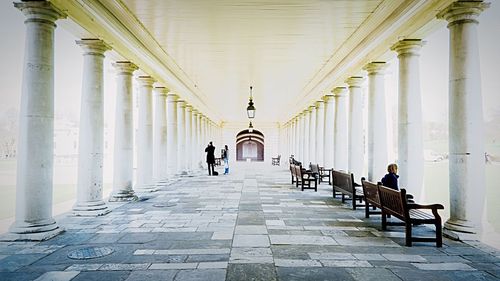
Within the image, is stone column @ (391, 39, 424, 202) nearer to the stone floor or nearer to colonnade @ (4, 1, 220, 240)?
the stone floor

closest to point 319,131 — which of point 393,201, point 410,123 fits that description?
point 410,123

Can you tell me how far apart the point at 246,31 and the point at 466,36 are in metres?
5.55

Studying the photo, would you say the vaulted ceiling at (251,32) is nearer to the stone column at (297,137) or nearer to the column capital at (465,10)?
the column capital at (465,10)

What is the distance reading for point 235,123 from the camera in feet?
151

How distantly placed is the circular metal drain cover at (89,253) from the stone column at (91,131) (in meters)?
3.33

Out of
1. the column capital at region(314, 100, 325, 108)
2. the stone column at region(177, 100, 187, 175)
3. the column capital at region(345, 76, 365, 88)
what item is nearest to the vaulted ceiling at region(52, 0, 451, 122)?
the column capital at region(345, 76, 365, 88)

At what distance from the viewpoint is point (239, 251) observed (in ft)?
18.5

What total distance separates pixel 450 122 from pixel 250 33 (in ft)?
19.3

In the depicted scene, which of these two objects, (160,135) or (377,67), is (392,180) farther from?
(160,135)

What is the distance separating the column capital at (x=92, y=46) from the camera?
9164mm

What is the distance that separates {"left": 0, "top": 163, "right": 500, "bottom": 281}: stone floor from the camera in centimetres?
471

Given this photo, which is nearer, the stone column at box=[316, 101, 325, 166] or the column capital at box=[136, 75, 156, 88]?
the column capital at box=[136, 75, 156, 88]

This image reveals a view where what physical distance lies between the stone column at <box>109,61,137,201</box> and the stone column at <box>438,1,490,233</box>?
9.22 m

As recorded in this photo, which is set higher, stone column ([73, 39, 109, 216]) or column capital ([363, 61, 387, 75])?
column capital ([363, 61, 387, 75])
